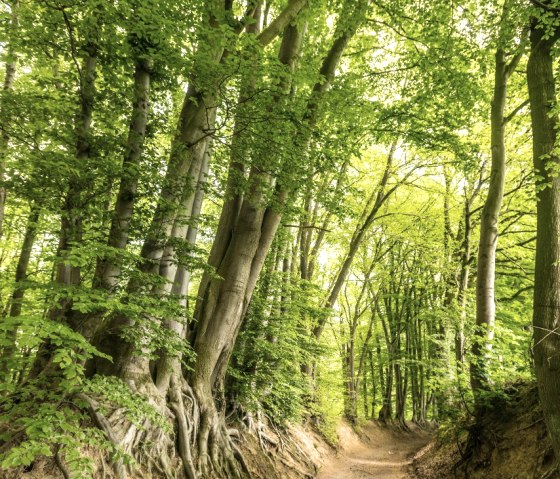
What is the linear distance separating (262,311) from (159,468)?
4.03 metres

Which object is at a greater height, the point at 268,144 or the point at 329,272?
the point at 329,272

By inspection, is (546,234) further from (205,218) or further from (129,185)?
(129,185)

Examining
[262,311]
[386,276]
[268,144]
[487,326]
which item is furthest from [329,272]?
[268,144]

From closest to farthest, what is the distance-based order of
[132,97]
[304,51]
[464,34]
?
[132,97] < [464,34] < [304,51]

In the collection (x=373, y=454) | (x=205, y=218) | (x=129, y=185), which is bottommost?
(x=373, y=454)

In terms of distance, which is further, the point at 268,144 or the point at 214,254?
the point at 214,254

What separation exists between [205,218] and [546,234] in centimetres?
486

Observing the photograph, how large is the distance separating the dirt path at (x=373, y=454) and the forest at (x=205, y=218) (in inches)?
16.4

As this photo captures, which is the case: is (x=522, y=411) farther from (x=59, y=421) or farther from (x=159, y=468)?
(x=59, y=421)

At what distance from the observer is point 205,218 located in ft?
19.4

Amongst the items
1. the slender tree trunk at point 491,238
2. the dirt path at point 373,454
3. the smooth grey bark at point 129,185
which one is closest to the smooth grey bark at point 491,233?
the slender tree trunk at point 491,238

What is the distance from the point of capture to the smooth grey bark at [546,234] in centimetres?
429

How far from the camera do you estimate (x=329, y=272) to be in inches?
886

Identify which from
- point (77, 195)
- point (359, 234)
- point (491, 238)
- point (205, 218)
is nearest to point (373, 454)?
point (359, 234)
